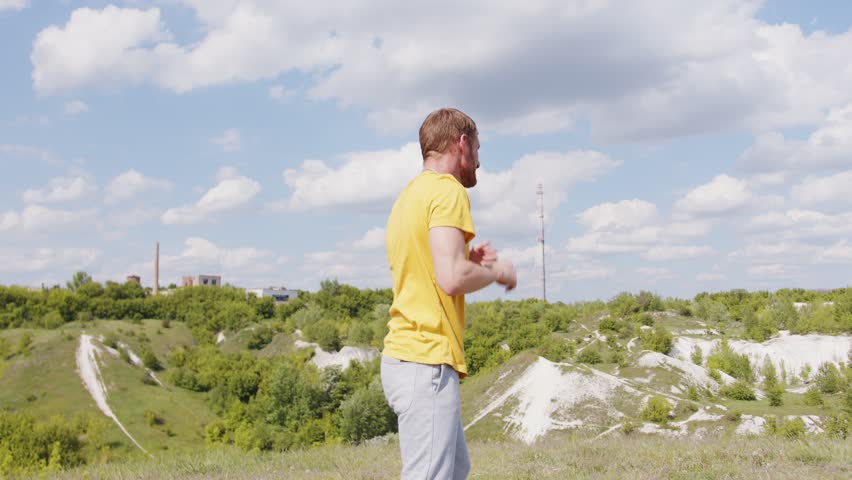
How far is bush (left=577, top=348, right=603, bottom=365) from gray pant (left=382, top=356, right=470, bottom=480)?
25620mm

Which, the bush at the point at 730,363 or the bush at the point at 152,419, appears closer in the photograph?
the bush at the point at 730,363

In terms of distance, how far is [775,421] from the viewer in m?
15.6

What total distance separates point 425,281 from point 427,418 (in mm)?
595

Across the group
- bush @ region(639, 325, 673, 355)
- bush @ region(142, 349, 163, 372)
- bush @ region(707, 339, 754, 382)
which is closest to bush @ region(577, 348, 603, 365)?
bush @ region(639, 325, 673, 355)

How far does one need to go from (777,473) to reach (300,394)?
64.9m

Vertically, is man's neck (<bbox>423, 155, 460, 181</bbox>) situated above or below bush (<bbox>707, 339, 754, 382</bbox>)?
above

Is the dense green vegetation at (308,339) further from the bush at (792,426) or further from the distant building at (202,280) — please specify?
the distant building at (202,280)

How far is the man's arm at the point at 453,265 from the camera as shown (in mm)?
2846

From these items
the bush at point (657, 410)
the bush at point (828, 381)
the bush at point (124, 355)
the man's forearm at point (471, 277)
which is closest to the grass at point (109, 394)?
the bush at point (124, 355)

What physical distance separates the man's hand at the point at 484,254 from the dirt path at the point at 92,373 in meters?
75.5

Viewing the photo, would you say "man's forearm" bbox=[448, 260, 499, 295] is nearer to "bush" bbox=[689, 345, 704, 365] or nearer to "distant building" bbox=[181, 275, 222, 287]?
"bush" bbox=[689, 345, 704, 365]

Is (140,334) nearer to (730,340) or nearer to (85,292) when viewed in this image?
(85,292)

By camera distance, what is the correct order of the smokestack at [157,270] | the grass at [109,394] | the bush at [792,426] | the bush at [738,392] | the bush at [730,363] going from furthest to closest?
the smokestack at [157,270] < the grass at [109,394] < the bush at [730,363] < the bush at [738,392] < the bush at [792,426]

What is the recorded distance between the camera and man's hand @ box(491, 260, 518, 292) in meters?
3.05
